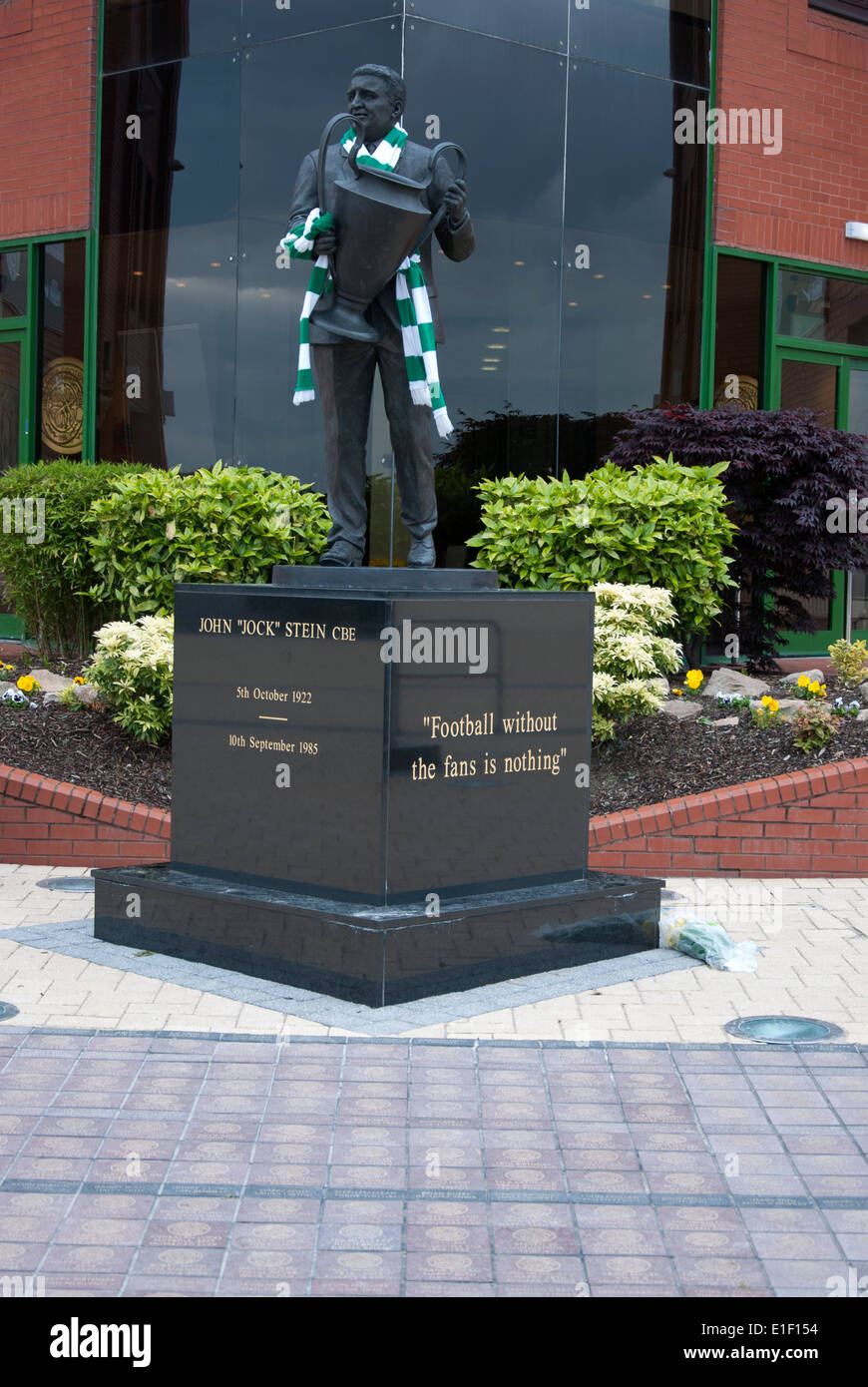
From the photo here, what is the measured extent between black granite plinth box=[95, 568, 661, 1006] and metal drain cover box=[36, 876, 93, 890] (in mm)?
1141

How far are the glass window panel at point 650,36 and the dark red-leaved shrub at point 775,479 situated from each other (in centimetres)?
371

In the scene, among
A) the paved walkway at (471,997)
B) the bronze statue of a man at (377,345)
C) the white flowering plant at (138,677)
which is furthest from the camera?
the white flowering plant at (138,677)

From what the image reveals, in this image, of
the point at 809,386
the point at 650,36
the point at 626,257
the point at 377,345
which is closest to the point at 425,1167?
the point at 377,345

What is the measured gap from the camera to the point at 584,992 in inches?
228

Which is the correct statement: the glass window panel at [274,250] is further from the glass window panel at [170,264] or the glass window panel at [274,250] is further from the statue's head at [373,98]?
the statue's head at [373,98]

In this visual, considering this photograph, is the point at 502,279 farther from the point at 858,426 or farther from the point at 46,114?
the point at 46,114

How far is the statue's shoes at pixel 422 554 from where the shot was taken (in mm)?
6746

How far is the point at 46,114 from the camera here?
13.7 metres

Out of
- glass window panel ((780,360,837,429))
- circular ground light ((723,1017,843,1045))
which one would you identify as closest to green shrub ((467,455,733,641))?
glass window panel ((780,360,837,429))

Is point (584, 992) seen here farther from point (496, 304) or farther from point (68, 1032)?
point (496, 304)

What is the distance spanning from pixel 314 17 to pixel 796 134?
4.69 metres

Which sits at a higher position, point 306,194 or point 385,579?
point 306,194

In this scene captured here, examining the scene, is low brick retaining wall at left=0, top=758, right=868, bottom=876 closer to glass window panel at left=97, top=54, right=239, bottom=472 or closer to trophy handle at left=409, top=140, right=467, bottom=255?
trophy handle at left=409, top=140, right=467, bottom=255

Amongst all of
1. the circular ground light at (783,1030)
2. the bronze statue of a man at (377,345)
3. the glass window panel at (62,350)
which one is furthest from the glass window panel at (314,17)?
the circular ground light at (783,1030)
